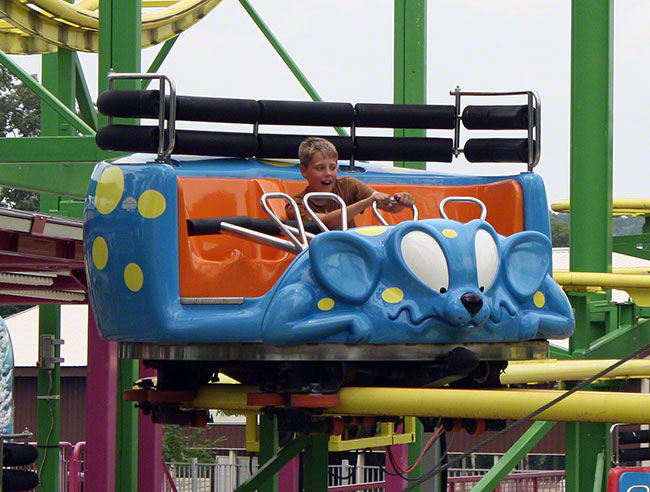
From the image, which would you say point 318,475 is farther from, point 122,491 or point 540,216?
point 122,491

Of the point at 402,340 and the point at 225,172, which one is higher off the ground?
the point at 225,172

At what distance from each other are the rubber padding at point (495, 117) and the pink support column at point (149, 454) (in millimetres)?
4615

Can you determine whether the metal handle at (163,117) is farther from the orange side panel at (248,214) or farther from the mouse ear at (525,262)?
the mouse ear at (525,262)

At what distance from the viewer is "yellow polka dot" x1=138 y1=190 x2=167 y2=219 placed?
13.0 feet

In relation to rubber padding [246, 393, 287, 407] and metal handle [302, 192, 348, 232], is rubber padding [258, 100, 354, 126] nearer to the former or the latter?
metal handle [302, 192, 348, 232]

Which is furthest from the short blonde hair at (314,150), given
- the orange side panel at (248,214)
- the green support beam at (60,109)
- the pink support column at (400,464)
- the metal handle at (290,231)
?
the pink support column at (400,464)

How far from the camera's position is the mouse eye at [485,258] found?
3.75 metres

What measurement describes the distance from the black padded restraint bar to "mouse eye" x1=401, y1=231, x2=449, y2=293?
549 mm

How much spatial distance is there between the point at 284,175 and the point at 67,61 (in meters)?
5.85

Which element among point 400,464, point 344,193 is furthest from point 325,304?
point 400,464

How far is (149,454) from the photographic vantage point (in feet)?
29.1

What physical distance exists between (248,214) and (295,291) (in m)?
0.99

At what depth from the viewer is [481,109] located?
188 inches

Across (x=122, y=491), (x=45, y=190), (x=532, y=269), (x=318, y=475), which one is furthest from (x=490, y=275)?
(x=122, y=491)
